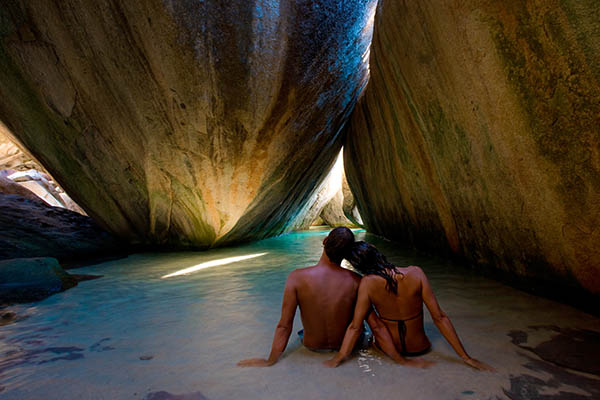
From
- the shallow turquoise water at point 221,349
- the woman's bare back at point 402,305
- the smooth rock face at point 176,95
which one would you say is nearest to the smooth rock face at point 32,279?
the shallow turquoise water at point 221,349

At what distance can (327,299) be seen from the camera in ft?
6.82

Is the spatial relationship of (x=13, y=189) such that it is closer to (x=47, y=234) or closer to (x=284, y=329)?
(x=47, y=234)

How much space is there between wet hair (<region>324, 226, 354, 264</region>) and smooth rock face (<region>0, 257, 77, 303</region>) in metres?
3.89

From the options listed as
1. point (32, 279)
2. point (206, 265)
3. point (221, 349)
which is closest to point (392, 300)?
point (221, 349)

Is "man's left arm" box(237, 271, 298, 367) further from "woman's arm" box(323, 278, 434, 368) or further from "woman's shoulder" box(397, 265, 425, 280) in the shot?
"woman's shoulder" box(397, 265, 425, 280)

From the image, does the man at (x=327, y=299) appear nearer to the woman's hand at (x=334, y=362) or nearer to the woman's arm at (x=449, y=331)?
the woman's hand at (x=334, y=362)

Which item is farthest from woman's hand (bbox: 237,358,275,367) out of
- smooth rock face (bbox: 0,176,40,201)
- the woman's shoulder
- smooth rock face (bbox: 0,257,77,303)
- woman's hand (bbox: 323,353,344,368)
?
smooth rock face (bbox: 0,176,40,201)

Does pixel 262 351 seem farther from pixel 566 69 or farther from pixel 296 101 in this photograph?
pixel 296 101

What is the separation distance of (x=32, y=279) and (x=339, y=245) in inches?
180

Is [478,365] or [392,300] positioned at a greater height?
[392,300]

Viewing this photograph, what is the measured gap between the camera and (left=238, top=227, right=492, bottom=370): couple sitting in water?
6.50ft

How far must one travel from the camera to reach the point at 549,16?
6.98ft

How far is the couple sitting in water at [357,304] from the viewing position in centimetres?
198

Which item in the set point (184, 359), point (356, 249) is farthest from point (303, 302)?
point (184, 359)
